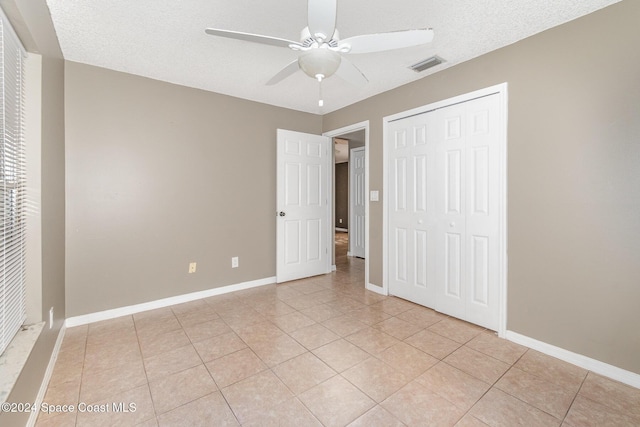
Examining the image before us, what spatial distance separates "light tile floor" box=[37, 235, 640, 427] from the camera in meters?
1.55

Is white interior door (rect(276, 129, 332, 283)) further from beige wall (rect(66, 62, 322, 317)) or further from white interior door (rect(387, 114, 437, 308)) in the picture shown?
white interior door (rect(387, 114, 437, 308))

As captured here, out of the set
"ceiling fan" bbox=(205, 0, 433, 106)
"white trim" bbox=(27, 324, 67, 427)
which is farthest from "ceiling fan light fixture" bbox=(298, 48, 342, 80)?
"white trim" bbox=(27, 324, 67, 427)

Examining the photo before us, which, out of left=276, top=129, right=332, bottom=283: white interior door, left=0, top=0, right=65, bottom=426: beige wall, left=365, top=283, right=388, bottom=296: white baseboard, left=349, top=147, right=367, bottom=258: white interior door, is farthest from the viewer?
left=349, top=147, right=367, bottom=258: white interior door

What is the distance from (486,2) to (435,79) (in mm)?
1050

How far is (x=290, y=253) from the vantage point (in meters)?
3.97

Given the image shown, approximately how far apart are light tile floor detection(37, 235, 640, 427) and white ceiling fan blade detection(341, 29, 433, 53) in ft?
6.86

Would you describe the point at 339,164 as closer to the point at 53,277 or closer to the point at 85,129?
the point at 85,129

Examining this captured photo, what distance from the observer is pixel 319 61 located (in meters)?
1.57

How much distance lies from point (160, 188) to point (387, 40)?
271cm

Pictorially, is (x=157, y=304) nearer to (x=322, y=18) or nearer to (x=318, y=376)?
(x=318, y=376)

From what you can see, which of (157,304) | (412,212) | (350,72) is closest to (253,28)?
(350,72)

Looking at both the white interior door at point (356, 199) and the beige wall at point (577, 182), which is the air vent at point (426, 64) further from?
the white interior door at point (356, 199)

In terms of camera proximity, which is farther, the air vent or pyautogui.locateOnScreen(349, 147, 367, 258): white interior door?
pyautogui.locateOnScreen(349, 147, 367, 258): white interior door

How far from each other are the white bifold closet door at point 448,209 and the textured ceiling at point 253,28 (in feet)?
1.95
